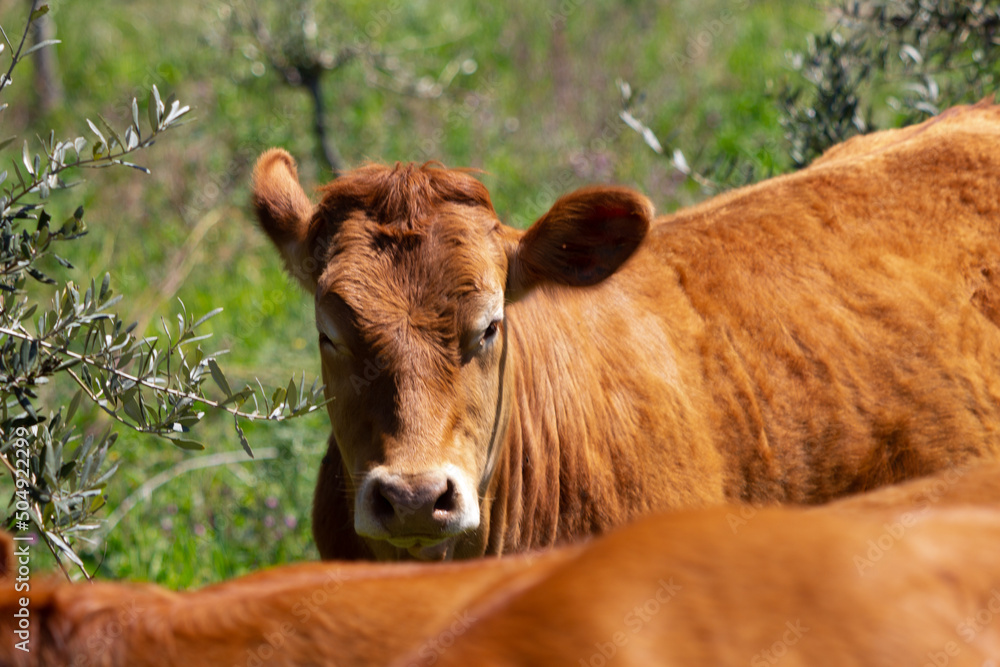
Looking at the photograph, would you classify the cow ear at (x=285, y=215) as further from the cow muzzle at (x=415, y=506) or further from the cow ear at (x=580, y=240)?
the cow muzzle at (x=415, y=506)

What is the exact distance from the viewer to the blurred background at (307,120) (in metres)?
6.10

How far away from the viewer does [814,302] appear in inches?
159

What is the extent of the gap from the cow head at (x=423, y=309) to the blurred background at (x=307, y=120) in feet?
6.78

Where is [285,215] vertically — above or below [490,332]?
above

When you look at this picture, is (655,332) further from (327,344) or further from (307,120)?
(307,120)

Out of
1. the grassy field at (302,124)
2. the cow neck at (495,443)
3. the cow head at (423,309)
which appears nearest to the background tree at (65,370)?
the cow head at (423,309)

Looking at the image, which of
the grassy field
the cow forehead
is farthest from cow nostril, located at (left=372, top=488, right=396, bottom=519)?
the grassy field

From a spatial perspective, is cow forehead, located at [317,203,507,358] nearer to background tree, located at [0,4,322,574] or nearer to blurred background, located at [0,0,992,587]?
background tree, located at [0,4,322,574]

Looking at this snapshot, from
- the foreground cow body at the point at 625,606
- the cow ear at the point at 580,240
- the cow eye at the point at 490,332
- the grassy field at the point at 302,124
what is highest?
the foreground cow body at the point at 625,606

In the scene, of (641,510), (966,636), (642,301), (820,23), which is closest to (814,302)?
(642,301)

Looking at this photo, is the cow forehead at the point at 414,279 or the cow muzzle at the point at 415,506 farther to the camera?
the cow forehead at the point at 414,279

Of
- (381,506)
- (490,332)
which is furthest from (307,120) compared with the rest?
(381,506)

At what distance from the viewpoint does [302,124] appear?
35.3 feet

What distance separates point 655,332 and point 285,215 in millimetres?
1579
